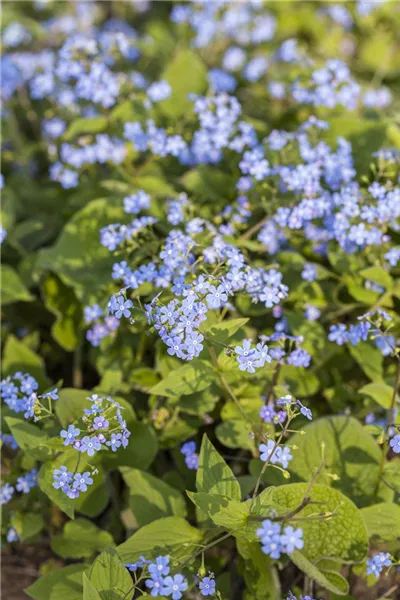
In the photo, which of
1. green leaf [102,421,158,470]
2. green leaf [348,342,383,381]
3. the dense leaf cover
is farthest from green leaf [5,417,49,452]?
green leaf [348,342,383,381]

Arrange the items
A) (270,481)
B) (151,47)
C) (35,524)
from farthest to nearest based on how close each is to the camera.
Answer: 1. (151,47)
2. (35,524)
3. (270,481)

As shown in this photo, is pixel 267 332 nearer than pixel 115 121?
Yes

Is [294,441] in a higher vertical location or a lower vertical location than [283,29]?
lower

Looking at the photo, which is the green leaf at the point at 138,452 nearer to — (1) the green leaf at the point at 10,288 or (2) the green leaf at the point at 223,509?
(2) the green leaf at the point at 223,509

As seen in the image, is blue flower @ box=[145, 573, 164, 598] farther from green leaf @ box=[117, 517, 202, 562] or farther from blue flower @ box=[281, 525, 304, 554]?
blue flower @ box=[281, 525, 304, 554]

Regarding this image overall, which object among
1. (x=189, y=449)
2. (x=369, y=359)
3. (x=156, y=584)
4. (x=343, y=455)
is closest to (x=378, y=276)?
(x=369, y=359)

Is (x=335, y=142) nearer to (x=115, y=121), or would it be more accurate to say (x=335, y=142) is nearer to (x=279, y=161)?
(x=279, y=161)

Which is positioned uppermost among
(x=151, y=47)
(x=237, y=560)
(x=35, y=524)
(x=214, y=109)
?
(x=214, y=109)

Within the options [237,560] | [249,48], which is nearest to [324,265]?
[237,560]
